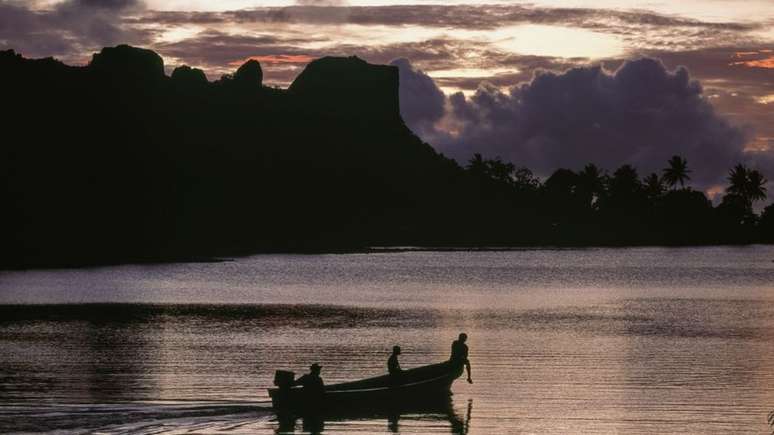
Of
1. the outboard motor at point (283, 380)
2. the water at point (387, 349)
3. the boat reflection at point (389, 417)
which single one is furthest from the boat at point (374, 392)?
the water at point (387, 349)

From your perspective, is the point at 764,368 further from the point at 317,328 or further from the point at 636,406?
the point at 317,328

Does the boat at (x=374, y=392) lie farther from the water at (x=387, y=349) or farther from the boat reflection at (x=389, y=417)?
the water at (x=387, y=349)

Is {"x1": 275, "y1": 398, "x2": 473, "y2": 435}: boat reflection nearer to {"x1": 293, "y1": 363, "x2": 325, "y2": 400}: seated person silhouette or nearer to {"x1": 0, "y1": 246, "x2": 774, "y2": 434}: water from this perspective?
{"x1": 0, "y1": 246, "x2": 774, "y2": 434}: water

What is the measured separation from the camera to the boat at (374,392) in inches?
1433

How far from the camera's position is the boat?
3641cm

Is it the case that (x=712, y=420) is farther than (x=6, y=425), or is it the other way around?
(x=712, y=420)

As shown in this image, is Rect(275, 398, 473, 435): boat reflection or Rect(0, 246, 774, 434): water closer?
Rect(275, 398, 473, 435): boat reflection

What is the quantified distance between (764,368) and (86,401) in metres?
29.9

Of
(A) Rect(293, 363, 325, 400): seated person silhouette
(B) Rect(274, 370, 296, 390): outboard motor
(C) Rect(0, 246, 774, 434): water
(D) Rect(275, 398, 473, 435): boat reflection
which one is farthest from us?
(C) Rect(0, 246, 774, 434): water

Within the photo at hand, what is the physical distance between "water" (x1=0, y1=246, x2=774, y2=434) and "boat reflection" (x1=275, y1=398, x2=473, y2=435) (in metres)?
0.10

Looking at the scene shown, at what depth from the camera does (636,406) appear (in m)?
41.4

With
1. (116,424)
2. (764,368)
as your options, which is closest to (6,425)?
(116,424)

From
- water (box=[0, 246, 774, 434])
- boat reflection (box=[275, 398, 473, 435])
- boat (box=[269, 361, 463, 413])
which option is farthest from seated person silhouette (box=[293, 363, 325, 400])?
water (box=[0, 246, 774, 434])

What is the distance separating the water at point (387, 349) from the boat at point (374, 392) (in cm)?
55
